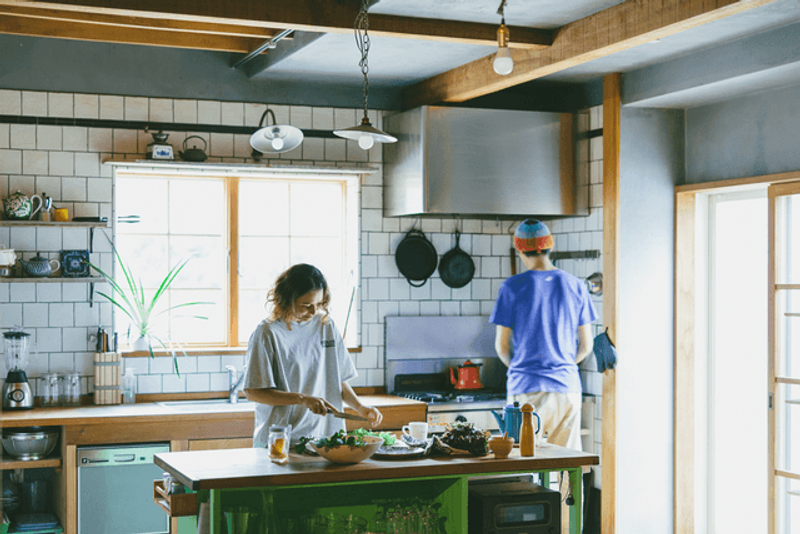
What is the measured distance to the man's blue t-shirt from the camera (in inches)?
187

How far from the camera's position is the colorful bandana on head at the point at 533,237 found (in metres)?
4.71

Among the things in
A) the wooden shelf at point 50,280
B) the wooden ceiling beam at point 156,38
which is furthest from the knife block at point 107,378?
the wooden ceiling beam at point 156,38

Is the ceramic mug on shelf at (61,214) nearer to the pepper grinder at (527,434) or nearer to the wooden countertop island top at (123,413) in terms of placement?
the wooden countertop island top at (123,413)

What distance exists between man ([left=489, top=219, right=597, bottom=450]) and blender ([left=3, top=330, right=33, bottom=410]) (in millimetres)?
2551

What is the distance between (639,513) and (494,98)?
2.70 meters

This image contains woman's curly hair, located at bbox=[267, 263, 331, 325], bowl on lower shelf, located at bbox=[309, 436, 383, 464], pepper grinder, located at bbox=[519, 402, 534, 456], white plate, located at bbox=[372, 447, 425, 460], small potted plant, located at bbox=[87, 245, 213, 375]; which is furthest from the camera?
small potted plant, located at bbox=[87, 245, 213, 375]

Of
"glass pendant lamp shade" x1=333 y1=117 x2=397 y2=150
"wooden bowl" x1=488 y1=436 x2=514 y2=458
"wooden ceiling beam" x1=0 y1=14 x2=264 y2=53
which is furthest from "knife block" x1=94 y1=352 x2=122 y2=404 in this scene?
"wooden bowl" x1=488 y1=436 x2=514 y2=458

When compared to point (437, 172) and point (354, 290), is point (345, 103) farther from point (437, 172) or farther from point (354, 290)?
point (354, 290)

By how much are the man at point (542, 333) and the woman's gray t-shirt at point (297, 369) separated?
115 centimetres

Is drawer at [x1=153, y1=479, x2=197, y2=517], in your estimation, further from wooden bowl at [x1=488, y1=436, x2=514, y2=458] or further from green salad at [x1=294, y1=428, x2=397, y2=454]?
wooden bowl at [x1=488, y1=436, x2=514, y2=458]

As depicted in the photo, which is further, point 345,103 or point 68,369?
point 345,103

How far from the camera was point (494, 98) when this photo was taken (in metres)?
5.93

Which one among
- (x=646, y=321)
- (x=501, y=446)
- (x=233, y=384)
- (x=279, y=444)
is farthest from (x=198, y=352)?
(x=646, y=321)

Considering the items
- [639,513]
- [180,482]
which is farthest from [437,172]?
[180,482]
